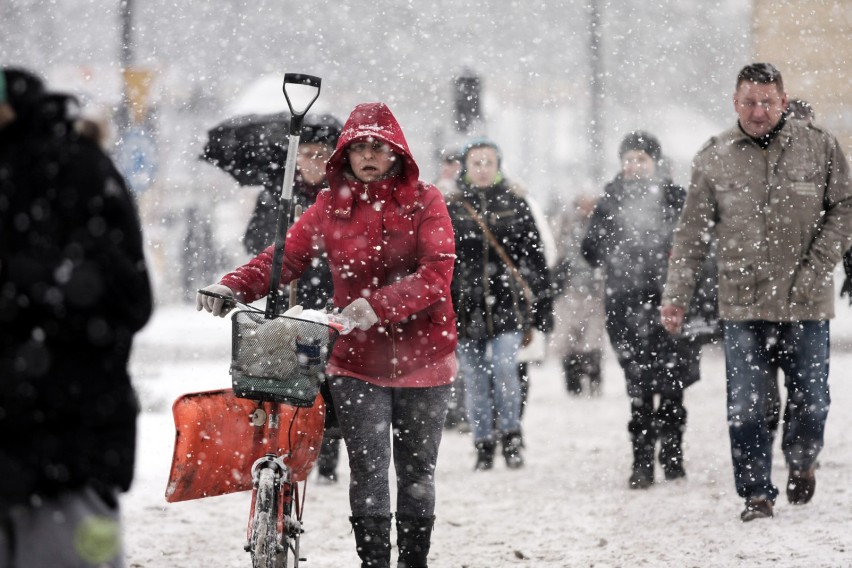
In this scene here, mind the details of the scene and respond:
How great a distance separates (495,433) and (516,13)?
23673mm

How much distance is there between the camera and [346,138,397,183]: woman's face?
195 inches

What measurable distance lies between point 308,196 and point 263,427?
2689 mm

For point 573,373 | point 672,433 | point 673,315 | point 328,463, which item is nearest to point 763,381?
point 673,315

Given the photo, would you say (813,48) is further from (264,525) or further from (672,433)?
(264,525)

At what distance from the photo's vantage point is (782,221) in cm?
648

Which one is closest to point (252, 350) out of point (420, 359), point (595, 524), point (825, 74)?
point (420, 359)

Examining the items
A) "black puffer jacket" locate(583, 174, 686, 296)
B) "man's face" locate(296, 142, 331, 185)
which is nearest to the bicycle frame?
"man's face" locate(296, 142, 331, 185)

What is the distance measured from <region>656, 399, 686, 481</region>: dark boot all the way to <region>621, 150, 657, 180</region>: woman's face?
54.3 inches

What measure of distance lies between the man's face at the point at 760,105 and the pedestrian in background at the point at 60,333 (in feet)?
13.9

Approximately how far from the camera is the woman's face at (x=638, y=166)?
8.23 m

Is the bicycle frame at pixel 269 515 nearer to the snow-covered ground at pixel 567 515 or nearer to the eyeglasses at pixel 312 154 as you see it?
the snow-covered ground at pixel 567 515

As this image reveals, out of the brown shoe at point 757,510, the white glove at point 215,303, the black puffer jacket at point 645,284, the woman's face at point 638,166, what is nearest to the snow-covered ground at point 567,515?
the brown shoe at point 757,510

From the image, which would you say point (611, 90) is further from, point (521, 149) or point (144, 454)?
point (144, 454)

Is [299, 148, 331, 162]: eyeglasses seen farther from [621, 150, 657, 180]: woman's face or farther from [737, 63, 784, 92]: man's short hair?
[737, 63, 784, 92]: man's short hair
